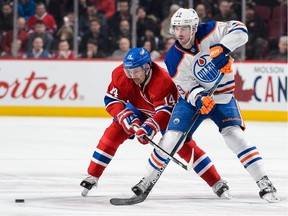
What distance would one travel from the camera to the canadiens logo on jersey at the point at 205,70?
18.8ft

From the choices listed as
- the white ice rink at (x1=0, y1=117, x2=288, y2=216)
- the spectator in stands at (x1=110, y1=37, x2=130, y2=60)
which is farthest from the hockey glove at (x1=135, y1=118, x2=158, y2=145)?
the spectator in stands at (x1=110, y1=37, x2=130, y2=60)

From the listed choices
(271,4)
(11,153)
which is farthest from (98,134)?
(271,4)

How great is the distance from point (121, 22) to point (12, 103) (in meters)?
1.64

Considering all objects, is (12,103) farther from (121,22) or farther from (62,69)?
(121,22)

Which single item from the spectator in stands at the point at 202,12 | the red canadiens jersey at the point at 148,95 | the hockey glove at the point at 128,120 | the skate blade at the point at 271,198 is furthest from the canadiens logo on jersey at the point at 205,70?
the spectator in stands at the point at 202,12

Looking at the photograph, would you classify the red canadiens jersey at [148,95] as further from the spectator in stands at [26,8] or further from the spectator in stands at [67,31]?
the spectator in stands at [26,8]

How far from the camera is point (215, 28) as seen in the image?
5770 mm

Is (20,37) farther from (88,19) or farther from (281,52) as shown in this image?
(281,52)

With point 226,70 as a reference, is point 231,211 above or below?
below

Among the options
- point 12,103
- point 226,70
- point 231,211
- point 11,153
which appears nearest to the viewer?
point 231,211

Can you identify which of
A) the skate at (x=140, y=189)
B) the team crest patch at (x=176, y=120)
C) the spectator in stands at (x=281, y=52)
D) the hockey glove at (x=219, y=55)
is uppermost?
the hockey glove at (x=219, y=55)

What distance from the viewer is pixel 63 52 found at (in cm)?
1183

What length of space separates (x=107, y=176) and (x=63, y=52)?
525 centimetres

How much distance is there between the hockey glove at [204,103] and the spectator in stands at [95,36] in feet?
21.0
